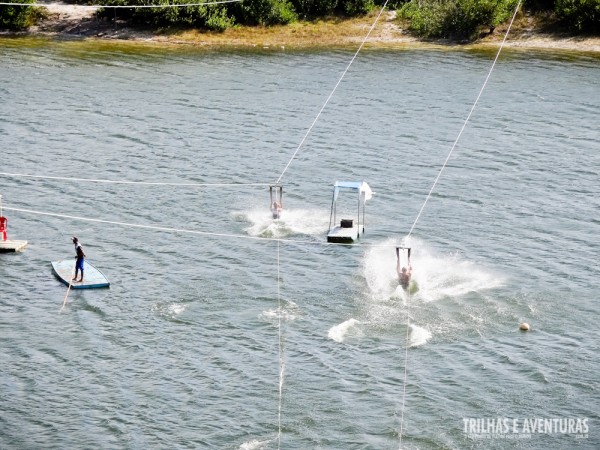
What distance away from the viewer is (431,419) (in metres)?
40.1

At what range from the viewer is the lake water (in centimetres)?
4075

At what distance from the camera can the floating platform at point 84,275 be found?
5088 centimetres

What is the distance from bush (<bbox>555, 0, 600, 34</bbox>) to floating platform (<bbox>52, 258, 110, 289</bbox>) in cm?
6530

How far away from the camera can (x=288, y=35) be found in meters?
106

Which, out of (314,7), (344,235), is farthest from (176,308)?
(314,7)

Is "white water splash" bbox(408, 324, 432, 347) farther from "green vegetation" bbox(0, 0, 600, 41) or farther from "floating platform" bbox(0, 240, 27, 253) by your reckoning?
"green vegetation" bbox(0, 0, 600, 41)

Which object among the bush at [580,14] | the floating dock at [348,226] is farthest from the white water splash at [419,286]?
the bush at [580,14]

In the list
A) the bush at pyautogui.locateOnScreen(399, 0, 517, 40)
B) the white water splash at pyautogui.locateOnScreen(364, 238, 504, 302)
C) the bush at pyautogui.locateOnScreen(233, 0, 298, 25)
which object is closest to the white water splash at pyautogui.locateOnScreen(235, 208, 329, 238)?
the white water splash at pyautogui.locateOnScreen(364, 238, 504, 302)

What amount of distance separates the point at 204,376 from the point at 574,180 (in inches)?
1285

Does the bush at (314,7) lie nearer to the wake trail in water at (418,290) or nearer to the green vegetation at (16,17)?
the green vegetation at (16,17)

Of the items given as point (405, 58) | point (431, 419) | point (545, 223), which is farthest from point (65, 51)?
point (431, 419)

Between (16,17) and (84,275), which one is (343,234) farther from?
(16,17)

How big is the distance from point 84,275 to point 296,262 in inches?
414

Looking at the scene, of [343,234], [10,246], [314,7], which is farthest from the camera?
[314,7]
